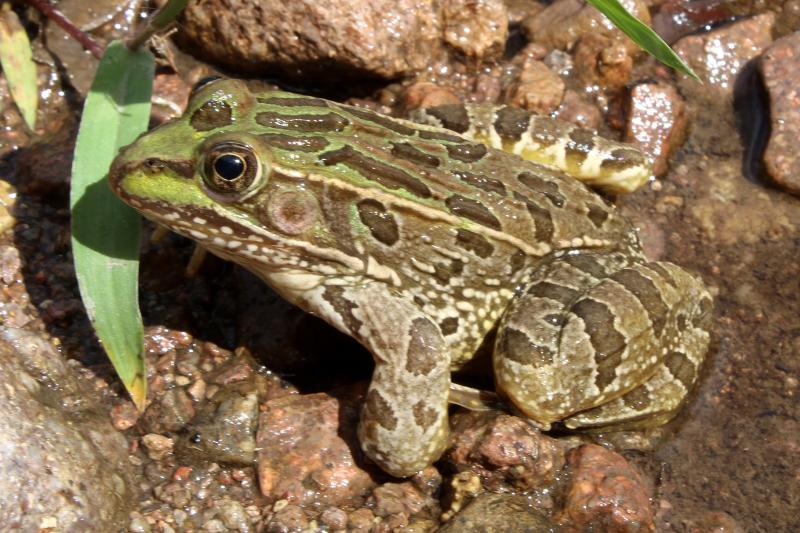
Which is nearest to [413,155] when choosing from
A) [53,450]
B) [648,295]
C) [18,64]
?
[648,295]

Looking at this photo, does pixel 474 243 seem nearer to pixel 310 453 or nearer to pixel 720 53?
pixel 310 453

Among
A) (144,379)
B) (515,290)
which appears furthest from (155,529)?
(515,290)

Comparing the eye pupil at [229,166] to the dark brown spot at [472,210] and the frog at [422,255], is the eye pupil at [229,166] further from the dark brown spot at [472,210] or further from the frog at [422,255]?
the dark brown spot at [472,210]

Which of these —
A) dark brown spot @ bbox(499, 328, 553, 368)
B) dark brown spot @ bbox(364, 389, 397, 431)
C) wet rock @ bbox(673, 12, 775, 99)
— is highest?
wet rock @ bbox(673, 12, 775, 99)

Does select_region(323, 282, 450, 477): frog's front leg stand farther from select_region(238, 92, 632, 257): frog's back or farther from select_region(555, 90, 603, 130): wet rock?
select_region(555, 90, 603, 130): wet rock

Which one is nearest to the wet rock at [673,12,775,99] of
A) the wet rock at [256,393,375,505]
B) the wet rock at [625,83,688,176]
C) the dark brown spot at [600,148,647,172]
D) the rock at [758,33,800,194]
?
the rock at [758,33,800,194]

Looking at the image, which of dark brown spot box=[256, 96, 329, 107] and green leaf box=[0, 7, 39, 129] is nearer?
dark brown spot box=[256, 96, 329, 107]
